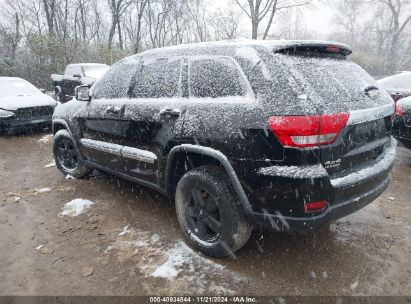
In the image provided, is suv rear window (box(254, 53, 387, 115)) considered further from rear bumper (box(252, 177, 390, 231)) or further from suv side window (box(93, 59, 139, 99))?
suv side window (box(93, 59, 139, 99))

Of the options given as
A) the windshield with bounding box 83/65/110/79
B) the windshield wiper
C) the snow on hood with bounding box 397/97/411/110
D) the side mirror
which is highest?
the windshield with bounding box 83/65/110/79

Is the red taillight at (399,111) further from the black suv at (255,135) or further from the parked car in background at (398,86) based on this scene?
the black suv at (255,135)

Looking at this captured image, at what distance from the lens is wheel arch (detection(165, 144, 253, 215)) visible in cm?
262

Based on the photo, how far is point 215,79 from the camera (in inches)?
113

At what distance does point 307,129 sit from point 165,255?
69.7 inches

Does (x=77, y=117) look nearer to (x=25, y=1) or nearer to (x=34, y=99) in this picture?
(x=34, y=99)

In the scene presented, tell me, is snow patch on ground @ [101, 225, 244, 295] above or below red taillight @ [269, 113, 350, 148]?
below

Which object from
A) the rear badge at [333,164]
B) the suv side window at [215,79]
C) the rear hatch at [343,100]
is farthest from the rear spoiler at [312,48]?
the rear badge at [333,164]

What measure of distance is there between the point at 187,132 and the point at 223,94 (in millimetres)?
470

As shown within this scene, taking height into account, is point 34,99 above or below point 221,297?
above

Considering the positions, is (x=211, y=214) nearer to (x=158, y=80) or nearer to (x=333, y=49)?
(x=158, y=80)

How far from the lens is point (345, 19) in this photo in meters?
42.0

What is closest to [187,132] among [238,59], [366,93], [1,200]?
[238,59]

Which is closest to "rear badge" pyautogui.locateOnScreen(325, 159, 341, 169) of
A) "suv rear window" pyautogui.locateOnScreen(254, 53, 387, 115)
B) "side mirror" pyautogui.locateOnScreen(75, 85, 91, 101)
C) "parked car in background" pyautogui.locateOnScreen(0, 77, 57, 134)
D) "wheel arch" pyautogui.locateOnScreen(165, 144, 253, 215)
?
"suv rear window" pyautogui.locateOnScreen(254, 53, 387, 115)
